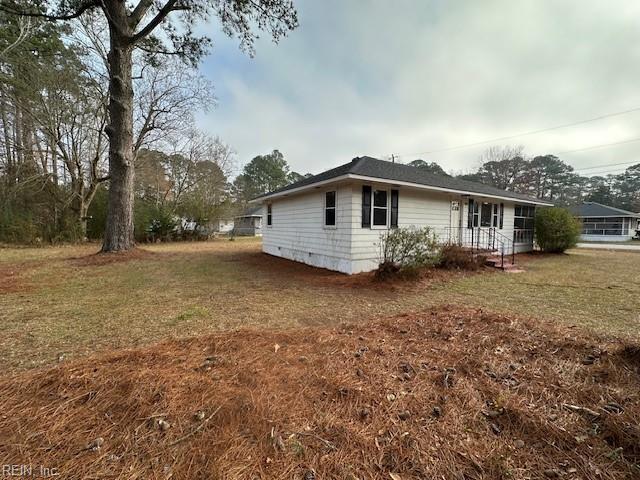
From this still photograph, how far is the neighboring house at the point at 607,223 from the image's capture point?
2856cm

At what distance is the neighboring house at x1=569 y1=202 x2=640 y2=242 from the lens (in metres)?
28.6

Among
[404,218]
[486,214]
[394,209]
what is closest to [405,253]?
[394,209]

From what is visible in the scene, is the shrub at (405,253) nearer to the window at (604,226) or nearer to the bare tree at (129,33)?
the bare tree at (129,33)

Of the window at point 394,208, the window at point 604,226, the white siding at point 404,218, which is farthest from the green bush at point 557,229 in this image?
the window at point 604,226

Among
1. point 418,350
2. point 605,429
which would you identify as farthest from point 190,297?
point 605,429

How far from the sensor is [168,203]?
2244 cm

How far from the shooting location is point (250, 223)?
126ft

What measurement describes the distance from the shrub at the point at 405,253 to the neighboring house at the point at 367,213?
1.23m

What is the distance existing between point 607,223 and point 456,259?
33710 millimetres

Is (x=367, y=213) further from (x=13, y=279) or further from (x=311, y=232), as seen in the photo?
(x=13, y=279)

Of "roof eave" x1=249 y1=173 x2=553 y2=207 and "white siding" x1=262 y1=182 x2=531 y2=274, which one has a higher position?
"roof eave" x1=249 y1=173 x2=553 y2=207

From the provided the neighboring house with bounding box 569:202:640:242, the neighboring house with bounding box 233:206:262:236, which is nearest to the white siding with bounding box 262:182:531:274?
the neighboring house with bounding box 233:206:262:236

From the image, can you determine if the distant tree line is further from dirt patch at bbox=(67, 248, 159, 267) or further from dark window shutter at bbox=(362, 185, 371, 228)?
dirt patch at bbox=(67, 248, 159, 267)

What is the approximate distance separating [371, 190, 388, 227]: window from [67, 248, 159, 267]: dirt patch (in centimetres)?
813
